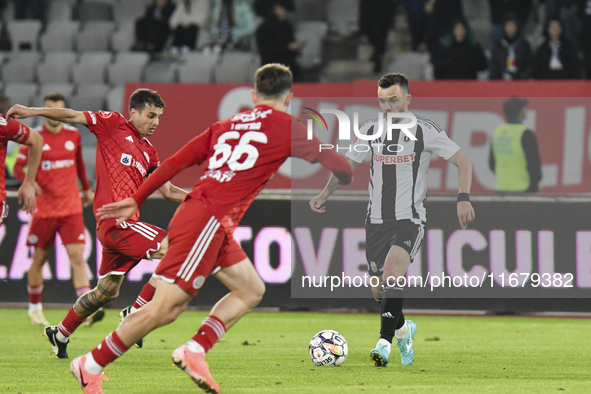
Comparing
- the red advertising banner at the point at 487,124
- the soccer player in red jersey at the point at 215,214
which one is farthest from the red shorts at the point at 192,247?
the red advertising banner at the point at 487,124

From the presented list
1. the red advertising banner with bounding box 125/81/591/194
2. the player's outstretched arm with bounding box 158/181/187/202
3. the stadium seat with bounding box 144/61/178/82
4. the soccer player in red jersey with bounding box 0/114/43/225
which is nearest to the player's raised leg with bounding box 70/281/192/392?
the player's outstretched arm with bounding box 158/181/187/202

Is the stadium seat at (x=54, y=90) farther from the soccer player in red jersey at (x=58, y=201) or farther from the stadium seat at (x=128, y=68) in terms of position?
the soccer player in red jersey at (x=58, y=201)

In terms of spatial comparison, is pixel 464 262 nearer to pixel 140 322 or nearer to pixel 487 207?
pixel 487 207

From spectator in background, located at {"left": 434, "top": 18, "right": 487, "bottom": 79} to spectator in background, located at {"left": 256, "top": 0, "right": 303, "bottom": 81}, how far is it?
248 centimetres

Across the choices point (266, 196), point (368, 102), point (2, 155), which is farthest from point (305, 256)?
point (2, 155)

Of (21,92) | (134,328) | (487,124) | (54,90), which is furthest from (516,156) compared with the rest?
(21,92)

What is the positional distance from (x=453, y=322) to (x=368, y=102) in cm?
439

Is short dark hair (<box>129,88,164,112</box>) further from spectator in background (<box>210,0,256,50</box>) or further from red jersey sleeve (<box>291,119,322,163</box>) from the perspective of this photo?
spectator in background (<box>210,0,256,50</box>)

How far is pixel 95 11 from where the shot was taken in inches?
727

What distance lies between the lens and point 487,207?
1080 cm

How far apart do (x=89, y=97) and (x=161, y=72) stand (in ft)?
4.57

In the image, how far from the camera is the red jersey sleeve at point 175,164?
5.12 m

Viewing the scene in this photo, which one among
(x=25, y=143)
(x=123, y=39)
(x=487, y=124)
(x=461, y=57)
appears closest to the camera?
(x=25, y=143)

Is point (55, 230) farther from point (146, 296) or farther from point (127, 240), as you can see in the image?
point (127, 240)
